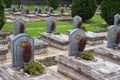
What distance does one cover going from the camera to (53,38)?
12297 mm

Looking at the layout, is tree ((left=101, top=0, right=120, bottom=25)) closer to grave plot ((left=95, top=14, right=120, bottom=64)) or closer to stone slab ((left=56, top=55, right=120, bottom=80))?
grave plot ((left=95, top=14, right=120, bottom=64))

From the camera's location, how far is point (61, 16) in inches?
942

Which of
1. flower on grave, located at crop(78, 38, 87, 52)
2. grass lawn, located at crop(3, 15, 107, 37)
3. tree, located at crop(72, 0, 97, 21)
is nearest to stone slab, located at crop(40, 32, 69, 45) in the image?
grass lawn, located at crop(3, 15, 107, 37)

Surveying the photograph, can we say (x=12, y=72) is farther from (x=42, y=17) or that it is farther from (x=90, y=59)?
(x=42, y=17)

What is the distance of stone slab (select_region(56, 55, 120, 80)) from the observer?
7.26m

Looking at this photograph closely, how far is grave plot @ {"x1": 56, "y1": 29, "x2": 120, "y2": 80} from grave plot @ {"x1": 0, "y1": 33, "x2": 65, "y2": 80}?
1019mm

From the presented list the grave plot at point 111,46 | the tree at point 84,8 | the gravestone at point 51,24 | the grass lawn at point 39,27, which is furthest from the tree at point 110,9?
the grave plot at point 111,46

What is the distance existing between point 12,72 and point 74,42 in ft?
8.80

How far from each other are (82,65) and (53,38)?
469 cm

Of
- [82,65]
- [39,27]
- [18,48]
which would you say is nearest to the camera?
[18,48]

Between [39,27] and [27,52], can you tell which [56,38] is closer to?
[27,52]

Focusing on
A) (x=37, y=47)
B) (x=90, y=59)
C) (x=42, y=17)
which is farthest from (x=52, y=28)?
(x=42, y=17)

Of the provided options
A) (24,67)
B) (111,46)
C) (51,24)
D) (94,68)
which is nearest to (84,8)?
(51,24)

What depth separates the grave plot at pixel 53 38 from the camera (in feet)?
38.9
